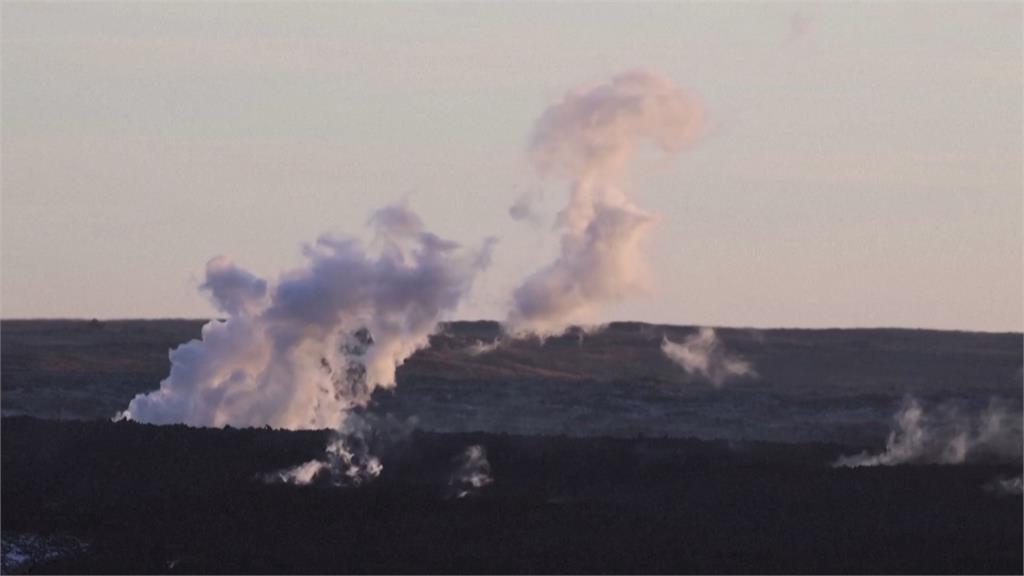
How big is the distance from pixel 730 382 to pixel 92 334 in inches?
1266

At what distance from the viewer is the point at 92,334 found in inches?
4660

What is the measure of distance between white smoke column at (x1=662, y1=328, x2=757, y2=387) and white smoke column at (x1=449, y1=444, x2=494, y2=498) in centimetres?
4611

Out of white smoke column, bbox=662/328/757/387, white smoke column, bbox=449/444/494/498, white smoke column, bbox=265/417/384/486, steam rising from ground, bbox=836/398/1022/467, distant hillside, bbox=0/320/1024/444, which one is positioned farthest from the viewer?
white smoke column, bbox=662/328/757/387

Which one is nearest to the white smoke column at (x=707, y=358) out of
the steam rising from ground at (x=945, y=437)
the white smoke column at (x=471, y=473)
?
the steam rising from ground at (x=945, y=437)

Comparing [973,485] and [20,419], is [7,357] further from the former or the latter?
[973,485]

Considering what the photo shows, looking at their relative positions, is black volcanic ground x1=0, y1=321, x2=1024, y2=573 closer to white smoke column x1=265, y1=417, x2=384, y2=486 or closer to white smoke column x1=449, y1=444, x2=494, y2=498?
white smoke column x1=449, y1=444, x2=494, y2=498

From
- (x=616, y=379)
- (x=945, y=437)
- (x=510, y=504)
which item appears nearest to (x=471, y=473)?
(x=510, y=504)

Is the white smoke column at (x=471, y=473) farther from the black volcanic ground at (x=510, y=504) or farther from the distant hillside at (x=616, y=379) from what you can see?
the distant hillside at (x=616, y=379)

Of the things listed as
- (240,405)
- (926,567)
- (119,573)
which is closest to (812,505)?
(926,567)

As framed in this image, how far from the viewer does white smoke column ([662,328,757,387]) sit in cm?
10688

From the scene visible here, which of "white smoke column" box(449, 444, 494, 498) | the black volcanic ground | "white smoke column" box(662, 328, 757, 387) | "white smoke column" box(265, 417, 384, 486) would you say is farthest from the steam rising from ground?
"white smoke column" box(662, 328, 757, 387)

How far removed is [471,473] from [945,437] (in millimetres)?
22287

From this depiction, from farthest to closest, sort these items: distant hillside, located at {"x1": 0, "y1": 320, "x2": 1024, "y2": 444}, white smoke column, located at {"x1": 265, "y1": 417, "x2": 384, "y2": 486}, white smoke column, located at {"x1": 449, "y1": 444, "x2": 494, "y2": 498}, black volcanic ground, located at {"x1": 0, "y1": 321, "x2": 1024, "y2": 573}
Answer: distant hillside, located at {"x1": 0, "y1": 320, "x2": 1024, "y2": 444}, white smoke column, located at {"x1": 265, "y1": 417, "x2": 384, "y2": 486}, white smoke column, located at {"x1": 449, "y1": 444, "x2": 494, "y2": 498}, black volcanic ground, located at {"x1": 0, "y1": 321, "x2": 1024, "y2": 573}

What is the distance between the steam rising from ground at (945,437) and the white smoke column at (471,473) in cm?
799
